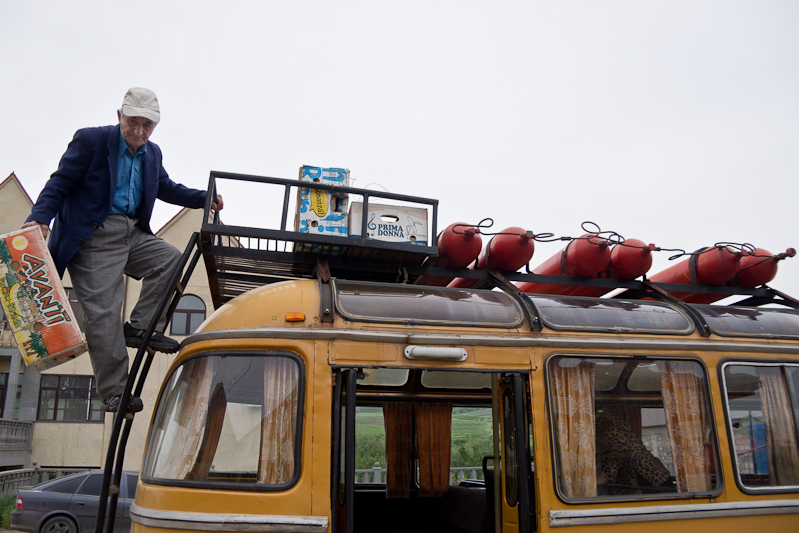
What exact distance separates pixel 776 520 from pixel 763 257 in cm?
215

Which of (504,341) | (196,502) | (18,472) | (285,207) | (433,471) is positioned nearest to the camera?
(196,502)

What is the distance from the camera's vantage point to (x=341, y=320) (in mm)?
3674

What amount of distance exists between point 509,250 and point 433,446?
227 centimetres

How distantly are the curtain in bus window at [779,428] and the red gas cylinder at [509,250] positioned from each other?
1858mm

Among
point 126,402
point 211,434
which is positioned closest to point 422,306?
point 211,434

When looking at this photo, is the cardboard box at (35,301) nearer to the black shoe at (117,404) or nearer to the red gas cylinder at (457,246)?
the black shoe at (117,404)

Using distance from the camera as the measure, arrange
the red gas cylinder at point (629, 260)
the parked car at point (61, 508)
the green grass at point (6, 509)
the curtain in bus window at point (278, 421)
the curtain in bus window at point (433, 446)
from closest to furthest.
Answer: the curtain in bus window at point (278, 421), the red gas cylinder at point (629, 260), the curtain in bus window at point (433, 446), the parked car at point (61, 508), the green grass at point (6, 509)

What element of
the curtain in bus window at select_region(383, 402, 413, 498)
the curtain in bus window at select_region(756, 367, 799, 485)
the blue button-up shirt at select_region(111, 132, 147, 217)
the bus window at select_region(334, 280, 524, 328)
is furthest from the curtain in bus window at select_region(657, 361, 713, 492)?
the blue button-up shirt at select_region(111, 132, 147, 217)

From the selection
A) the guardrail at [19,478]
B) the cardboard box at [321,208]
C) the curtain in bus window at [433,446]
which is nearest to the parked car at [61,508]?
the guardrail at [19,478]

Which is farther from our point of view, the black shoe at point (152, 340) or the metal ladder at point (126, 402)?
the black shoe at point (152, 340)

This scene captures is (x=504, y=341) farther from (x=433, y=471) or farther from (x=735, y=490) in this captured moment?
(x=433, y=471)

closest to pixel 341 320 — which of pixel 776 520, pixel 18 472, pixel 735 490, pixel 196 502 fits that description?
pixel 196 502

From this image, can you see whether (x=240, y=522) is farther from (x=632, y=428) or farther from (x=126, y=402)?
(x=632, y=428)

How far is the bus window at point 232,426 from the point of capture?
334 centimetres
